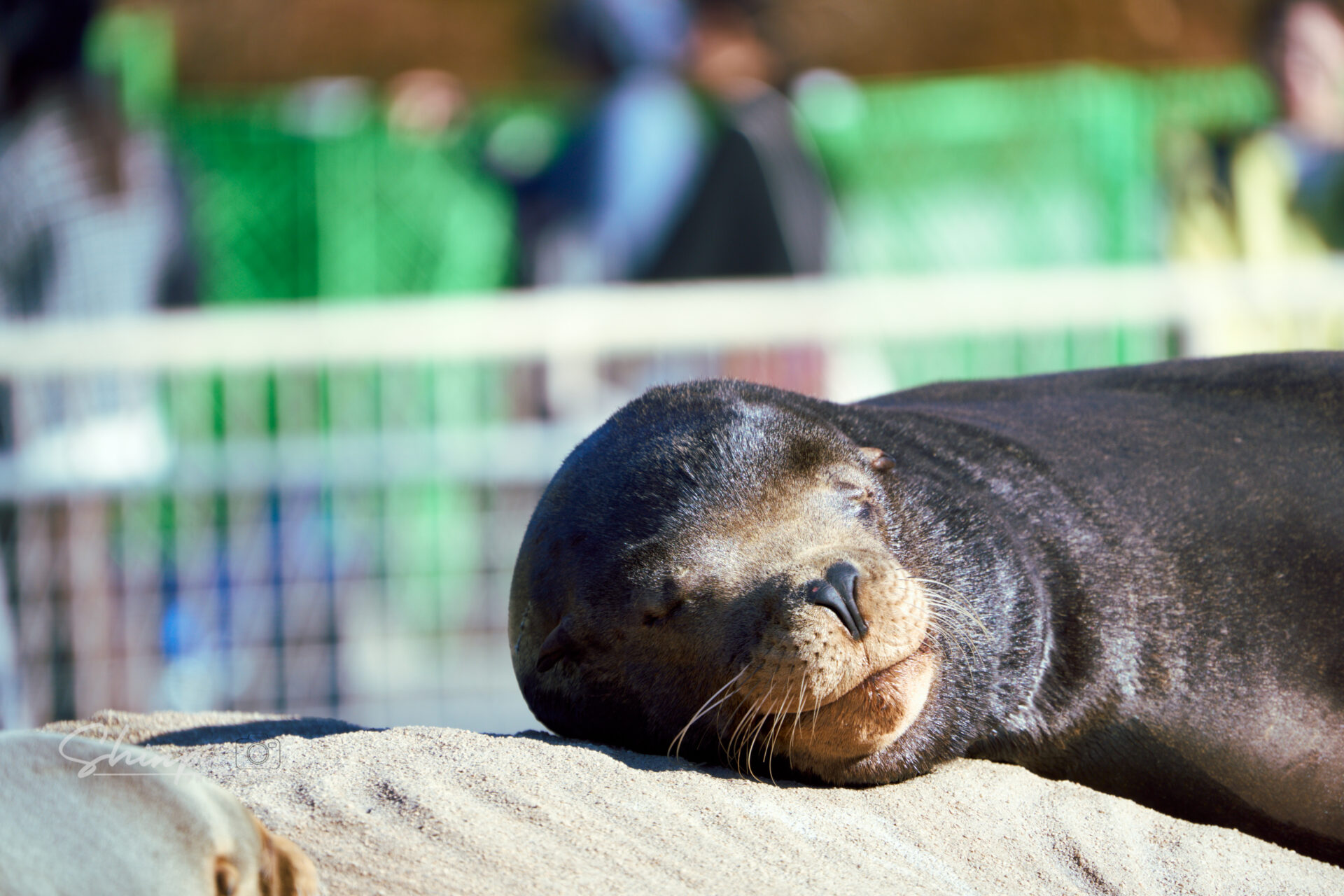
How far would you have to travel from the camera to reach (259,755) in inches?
102

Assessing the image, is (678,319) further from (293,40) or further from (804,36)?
(293,40)

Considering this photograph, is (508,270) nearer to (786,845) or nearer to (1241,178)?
(1241,178)

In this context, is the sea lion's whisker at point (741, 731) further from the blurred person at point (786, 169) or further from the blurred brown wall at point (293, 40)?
the blurred brown wall at point (293, 40)

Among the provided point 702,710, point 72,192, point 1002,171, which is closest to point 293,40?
point 72,192

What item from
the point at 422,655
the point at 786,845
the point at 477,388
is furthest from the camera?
the point at 477,388

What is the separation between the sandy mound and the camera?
215 centimetres

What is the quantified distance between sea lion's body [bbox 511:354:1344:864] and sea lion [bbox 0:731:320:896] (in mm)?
940

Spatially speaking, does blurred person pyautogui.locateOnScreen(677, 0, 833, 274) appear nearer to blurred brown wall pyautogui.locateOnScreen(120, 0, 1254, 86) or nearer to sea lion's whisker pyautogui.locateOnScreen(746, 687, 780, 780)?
blurred brown wall pyautogui.locateOnScreen(120, 0, 1254, 86)

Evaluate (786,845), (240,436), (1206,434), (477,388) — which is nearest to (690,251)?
(477,388)

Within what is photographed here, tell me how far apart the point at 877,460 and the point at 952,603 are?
0.36 m

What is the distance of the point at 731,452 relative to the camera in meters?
2.94

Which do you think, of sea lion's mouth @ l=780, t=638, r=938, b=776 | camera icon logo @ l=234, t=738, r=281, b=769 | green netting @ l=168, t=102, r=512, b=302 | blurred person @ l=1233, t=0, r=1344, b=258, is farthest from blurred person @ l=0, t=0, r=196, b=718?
blurred person @ l=1233, t=0, r=1344, b=258

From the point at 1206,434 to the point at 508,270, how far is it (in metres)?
8.58

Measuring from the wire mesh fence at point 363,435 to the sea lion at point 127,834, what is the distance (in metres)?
5.54
